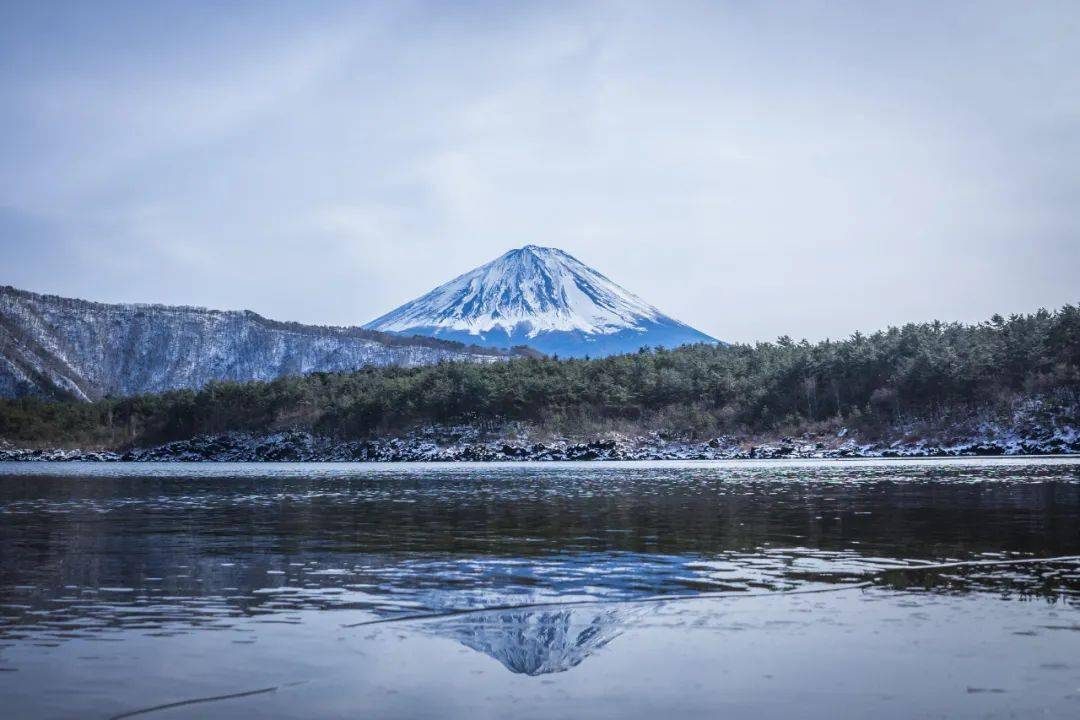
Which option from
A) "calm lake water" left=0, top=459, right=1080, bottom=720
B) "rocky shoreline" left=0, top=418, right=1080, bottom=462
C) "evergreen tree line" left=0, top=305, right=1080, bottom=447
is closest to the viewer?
"calm lake water" left=0, top=459, right=1080, bottom=720

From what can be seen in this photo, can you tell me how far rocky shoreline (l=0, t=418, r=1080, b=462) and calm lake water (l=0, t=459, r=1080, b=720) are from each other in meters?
57.8

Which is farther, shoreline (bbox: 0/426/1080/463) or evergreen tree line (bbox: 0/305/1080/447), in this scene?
evergreen tree line (bbox: 0/305/1080/447)

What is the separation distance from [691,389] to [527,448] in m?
18.8

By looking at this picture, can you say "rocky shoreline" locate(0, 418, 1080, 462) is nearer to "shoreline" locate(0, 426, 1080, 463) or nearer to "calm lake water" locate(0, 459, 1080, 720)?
"shoreline" locate(0, 426, 1080, 463)

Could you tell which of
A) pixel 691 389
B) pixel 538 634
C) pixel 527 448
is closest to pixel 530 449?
pixel 527 448

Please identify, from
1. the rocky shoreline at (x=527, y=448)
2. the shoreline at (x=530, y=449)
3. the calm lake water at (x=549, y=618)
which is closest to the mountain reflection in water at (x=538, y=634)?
the calm lake water at (x=549, y=618)

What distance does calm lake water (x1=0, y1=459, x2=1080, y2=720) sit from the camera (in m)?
7.91

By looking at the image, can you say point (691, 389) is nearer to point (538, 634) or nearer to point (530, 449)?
point (530, 449)

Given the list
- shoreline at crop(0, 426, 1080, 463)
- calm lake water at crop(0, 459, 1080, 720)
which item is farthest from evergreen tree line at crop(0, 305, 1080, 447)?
calm lake water at crop(0, 459, 1080, 720)

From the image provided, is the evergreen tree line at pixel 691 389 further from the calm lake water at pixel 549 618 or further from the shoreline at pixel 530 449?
the calm lake water at pixel 549 618

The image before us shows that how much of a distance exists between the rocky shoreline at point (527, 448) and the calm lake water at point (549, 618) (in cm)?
5776

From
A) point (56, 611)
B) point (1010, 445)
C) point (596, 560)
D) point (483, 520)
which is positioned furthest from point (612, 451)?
point (56, 611)

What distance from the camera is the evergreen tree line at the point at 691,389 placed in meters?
84.9

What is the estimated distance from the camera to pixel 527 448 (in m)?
98.8
